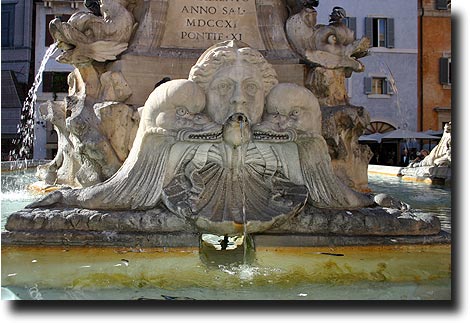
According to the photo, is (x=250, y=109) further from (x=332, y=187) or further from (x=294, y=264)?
(x=294, y=264)

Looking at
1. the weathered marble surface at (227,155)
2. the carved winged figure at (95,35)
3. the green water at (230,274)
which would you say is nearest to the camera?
the green water at (230,274)

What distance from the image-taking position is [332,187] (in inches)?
146

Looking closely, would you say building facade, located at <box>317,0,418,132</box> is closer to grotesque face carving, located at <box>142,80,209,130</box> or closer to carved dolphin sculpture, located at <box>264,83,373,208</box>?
carved dolphin sculpture, located at <box>264,83,373,208</box>

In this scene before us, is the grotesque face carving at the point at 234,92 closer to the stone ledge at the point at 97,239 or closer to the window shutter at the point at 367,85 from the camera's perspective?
the stone ledge at the point at 97,239

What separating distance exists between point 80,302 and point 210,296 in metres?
0.61

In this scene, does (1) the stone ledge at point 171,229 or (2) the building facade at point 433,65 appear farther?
(2) the building facade at point 433,65

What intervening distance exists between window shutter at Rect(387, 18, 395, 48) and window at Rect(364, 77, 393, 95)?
1780 mm

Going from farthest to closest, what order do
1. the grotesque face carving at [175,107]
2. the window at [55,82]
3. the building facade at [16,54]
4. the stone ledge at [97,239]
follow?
the building facade at [16,54], the window at [55,82], the grotesque face carving at [175,107], the stone ledge at [97,239]

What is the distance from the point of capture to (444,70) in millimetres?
26156

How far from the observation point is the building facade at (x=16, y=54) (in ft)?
87.7

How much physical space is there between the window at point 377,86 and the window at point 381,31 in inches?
71.9

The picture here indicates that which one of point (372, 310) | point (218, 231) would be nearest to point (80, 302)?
point (218, 231)

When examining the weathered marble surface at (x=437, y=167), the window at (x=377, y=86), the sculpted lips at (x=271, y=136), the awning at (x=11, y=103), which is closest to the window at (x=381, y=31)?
the window at (x=377, y=86)

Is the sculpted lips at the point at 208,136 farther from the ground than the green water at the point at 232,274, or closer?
farther from the ground
